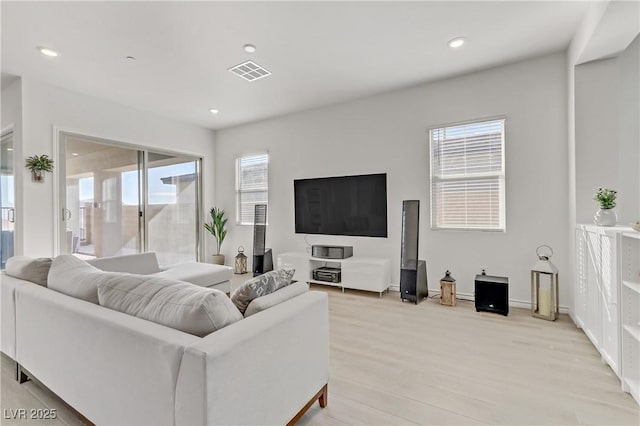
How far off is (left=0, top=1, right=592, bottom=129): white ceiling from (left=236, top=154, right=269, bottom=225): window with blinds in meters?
1.54

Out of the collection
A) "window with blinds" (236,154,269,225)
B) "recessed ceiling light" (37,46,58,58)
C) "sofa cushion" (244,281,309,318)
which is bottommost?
"sofa cushion" (244,281,309,318)

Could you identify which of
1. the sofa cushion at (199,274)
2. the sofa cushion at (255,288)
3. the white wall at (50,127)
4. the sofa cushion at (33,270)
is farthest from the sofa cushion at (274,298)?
the white wall at (50,127)

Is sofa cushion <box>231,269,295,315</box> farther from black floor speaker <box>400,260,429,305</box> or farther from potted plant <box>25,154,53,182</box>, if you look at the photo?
potted plant <box>25,154,53,182</box>

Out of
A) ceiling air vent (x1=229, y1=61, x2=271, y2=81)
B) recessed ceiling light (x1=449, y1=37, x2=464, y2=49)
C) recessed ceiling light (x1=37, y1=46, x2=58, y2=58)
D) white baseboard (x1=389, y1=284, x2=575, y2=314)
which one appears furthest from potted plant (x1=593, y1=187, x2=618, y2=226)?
recessed ceiling light (x1=37, y1=46, x2=58, y2=58)

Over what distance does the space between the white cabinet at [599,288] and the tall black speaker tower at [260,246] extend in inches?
154

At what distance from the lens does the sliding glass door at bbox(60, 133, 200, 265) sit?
412 centimetres

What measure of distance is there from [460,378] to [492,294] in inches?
60.4

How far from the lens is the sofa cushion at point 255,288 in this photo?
149 cm

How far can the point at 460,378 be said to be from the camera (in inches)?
80.3

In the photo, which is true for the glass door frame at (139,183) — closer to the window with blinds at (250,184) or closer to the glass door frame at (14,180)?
the glass door frame at (14,180)

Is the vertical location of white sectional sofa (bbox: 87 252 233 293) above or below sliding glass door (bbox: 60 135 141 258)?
below

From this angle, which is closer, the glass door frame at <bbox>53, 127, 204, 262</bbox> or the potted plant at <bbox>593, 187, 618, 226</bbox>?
the potted plant at <bbox>593, 187, 618, 226</bbox>

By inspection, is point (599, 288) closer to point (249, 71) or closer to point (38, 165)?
point (249, 71)

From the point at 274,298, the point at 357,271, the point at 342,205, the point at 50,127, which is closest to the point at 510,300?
the point at 357,271
